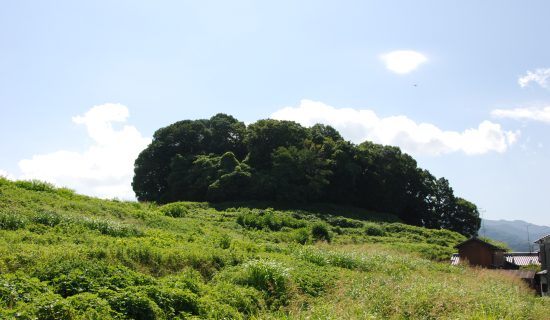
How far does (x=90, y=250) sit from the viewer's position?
10539 millimetres

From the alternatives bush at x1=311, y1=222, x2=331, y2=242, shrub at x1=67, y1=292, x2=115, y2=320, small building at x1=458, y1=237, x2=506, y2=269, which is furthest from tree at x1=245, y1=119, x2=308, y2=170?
shrub at x1=67, y1=292, x2=115, y2=320

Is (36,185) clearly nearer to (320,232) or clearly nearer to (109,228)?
(109,228)

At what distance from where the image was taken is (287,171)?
1802 inches

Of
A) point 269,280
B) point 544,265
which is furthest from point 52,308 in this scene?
point 544,265

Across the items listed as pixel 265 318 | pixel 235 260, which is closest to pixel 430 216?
pixel 235 260

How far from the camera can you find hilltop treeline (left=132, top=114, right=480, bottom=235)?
1800 inches

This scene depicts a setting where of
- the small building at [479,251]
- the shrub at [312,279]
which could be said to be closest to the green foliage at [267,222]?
the small building at [479,251]

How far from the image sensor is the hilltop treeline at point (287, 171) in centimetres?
4572

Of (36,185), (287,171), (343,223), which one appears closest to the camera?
(36,185)

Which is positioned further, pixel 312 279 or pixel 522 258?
pixel 522 258

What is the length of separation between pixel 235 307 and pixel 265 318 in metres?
0.80

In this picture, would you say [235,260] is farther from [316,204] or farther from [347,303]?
[316,204]

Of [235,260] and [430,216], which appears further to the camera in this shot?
[430,216]

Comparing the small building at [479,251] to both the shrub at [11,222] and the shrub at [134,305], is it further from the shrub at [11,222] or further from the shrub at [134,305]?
the shrub at [134,305]
